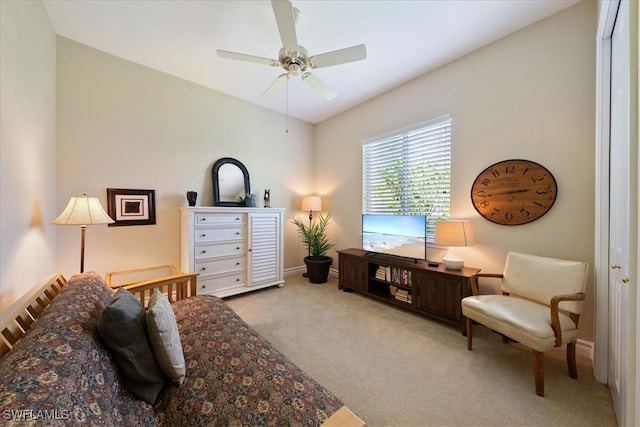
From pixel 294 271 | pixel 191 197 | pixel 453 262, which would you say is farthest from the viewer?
pixel 294 271

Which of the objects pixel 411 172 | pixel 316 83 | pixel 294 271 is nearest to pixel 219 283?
pixel 294 271

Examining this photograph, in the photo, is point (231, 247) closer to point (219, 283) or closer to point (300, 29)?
point (219, 283)

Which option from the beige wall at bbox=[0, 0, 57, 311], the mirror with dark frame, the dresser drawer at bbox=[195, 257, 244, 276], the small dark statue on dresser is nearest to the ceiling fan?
the beige wall at bbox=[0, 0, 57, 311]

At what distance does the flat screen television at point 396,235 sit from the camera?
113 inches

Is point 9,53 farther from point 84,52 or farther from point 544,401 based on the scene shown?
point 544,401

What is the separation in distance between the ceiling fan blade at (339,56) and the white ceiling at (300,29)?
0.45 metres

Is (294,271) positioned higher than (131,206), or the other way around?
(131,206)

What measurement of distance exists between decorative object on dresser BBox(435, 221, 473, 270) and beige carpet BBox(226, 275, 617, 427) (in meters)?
0.67

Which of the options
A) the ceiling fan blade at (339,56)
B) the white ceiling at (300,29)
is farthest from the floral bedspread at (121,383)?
the white ceiling at (300,29)

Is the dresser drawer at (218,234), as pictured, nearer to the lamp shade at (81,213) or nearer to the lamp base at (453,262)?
the lamp shade at (81,213)

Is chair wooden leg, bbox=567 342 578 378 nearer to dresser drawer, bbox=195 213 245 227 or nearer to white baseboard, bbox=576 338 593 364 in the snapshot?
white baseboard, bbox=576 338 593 364

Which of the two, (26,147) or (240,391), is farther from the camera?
(26,147)

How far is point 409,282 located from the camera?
9.49 ft

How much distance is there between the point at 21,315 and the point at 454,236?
3.08 metres
